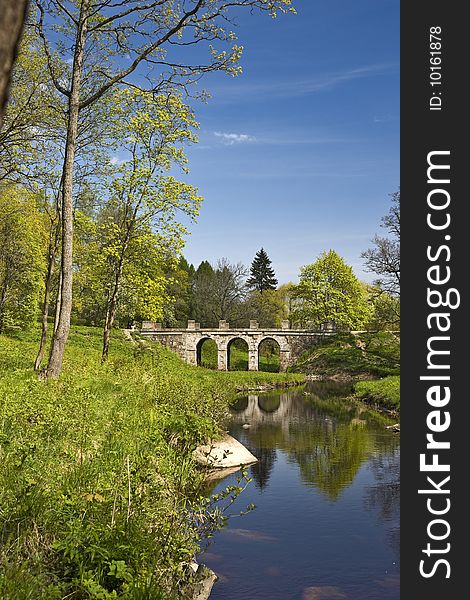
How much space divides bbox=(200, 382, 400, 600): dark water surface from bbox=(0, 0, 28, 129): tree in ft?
27.5

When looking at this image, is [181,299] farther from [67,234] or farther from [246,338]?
[67,234]

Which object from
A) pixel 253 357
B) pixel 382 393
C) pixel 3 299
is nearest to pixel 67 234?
pixel 3 299

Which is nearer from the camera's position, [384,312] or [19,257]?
[19,257]

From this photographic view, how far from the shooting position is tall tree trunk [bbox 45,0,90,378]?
561 inches

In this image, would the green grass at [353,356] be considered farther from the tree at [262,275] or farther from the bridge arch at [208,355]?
the tree at [262,275]

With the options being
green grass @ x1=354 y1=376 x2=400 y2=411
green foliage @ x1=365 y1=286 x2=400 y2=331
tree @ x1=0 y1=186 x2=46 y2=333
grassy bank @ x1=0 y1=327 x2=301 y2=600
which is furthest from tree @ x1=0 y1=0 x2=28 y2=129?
green foliage @ x1=365 y1=286 x2=400 y2=331

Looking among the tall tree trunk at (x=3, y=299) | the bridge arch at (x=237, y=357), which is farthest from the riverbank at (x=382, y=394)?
the bridge arch at (x=237, y=357)

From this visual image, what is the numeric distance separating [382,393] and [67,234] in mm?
23575

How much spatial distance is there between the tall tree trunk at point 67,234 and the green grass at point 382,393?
64.3 ft

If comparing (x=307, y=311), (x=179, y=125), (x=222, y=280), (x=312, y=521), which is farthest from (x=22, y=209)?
(x=222, y=280)

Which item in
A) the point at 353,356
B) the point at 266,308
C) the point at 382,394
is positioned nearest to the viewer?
the point at 382,394

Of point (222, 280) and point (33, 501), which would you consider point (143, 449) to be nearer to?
point (33, 501)

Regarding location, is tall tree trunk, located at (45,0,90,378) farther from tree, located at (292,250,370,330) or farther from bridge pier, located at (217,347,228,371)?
tree, located at (292,250,370,330)

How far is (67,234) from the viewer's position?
14.6 m
